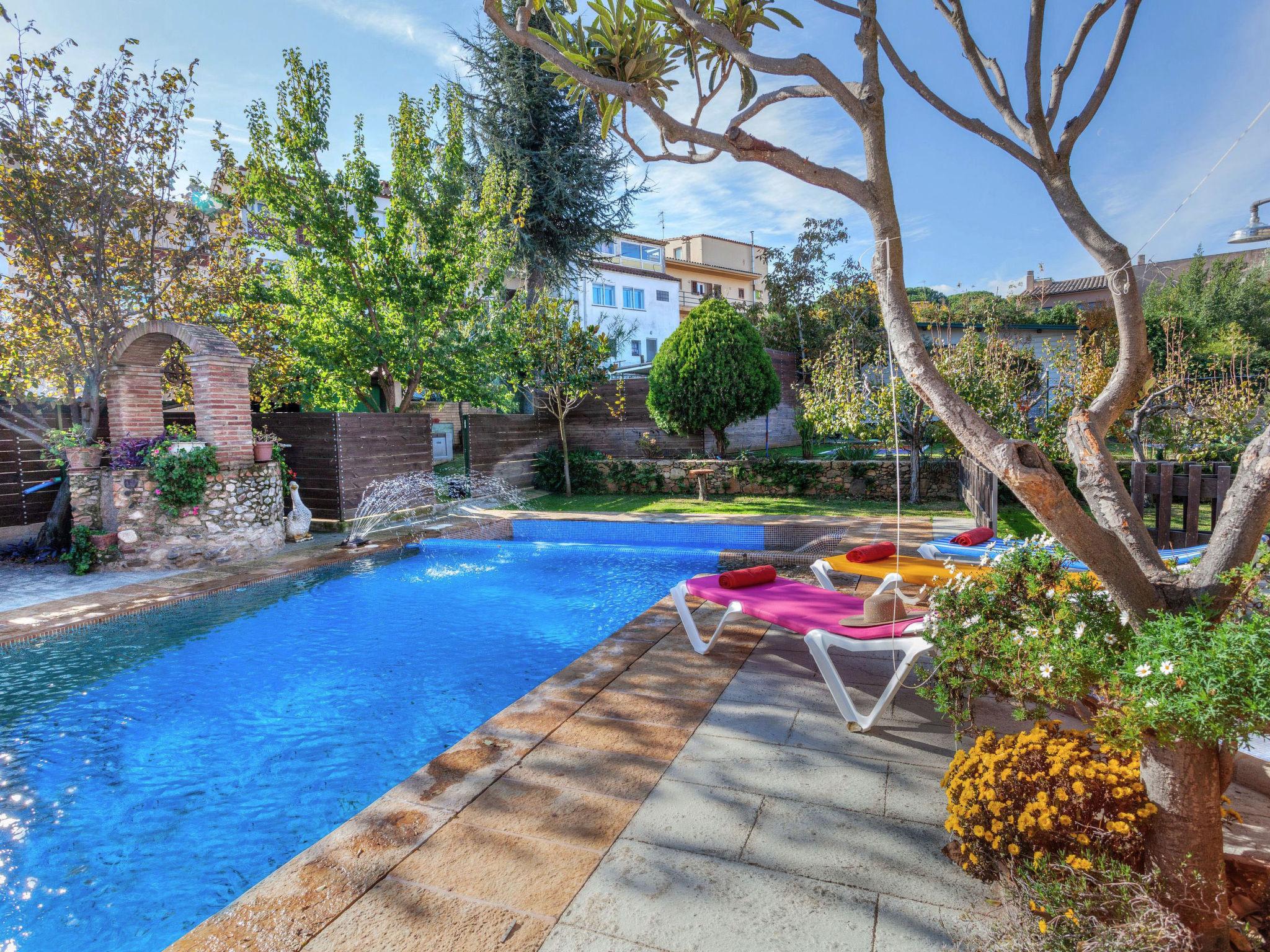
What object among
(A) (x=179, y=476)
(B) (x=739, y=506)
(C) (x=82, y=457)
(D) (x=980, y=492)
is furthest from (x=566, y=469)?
(D) (x=980, y=492)

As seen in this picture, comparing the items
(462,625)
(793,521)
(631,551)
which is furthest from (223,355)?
(793,521)

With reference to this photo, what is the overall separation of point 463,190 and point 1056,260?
11.6 meters

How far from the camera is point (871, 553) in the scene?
659 centimetres

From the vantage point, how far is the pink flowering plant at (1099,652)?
189 cm

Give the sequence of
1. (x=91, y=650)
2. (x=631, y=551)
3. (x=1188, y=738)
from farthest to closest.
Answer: (x=631, y=551) < (x=91, y=650) < (x=1188, y=738)

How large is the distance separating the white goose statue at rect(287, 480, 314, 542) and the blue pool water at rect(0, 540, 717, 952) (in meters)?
2.02

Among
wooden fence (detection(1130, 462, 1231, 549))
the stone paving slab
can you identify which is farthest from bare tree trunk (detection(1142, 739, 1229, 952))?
wooden fence (detection(1130, 462, 1231, 549))

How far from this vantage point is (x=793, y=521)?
10.7 meters

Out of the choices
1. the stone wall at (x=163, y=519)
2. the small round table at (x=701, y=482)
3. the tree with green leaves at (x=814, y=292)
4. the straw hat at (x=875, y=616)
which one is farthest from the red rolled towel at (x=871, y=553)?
the tree with green leaves at (x=814, y=292)

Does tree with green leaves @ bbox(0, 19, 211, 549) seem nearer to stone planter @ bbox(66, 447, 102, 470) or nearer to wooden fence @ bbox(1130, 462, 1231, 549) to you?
stone planter @ bbox(66, 447, 102, 470)

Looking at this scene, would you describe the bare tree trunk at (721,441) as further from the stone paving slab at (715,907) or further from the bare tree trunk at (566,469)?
the stone paving slab at (715,907)

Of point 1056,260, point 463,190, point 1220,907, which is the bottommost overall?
point 1220,907

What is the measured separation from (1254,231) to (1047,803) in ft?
9.02

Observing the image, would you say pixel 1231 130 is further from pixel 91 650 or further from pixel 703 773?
pixel 91 650
